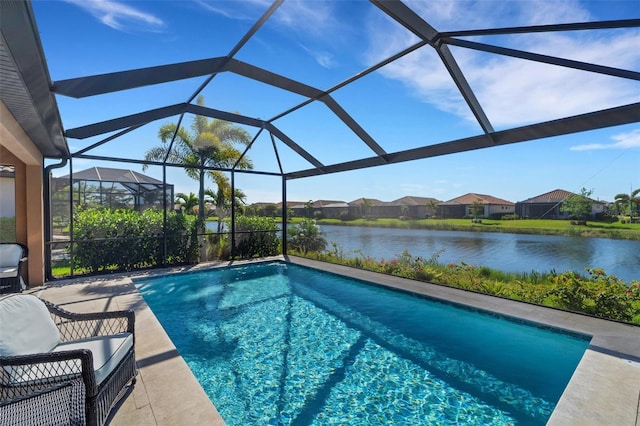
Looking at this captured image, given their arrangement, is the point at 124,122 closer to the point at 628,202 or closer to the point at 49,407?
the point at 49,407

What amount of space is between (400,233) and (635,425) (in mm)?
6834

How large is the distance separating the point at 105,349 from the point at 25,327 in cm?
65

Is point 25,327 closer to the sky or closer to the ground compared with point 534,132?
closer to the ground

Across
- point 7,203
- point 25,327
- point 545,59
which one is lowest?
point 25,327

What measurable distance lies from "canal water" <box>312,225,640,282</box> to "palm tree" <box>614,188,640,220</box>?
1.89 ft

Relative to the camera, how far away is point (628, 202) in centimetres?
528

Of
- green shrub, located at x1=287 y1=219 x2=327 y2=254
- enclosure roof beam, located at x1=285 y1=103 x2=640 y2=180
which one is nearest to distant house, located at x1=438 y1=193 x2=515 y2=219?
enclosure roof beam, located at x1=285 y1=103 x2=640 y2=180

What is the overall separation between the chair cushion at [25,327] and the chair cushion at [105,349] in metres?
0.16

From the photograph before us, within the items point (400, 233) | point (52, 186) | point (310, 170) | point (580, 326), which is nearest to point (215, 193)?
point (310, 170)

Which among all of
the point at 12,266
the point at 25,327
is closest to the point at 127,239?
the point at 12,266

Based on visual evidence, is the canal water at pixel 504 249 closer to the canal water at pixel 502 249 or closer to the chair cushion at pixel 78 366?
the canal water at pixel 502 249

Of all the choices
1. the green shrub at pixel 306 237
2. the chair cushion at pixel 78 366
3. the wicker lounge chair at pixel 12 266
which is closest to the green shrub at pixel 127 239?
the wicker lounge chair at pixel 12 266

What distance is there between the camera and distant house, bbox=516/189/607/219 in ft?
19.1

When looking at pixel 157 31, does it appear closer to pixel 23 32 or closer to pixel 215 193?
pixel 23 32
